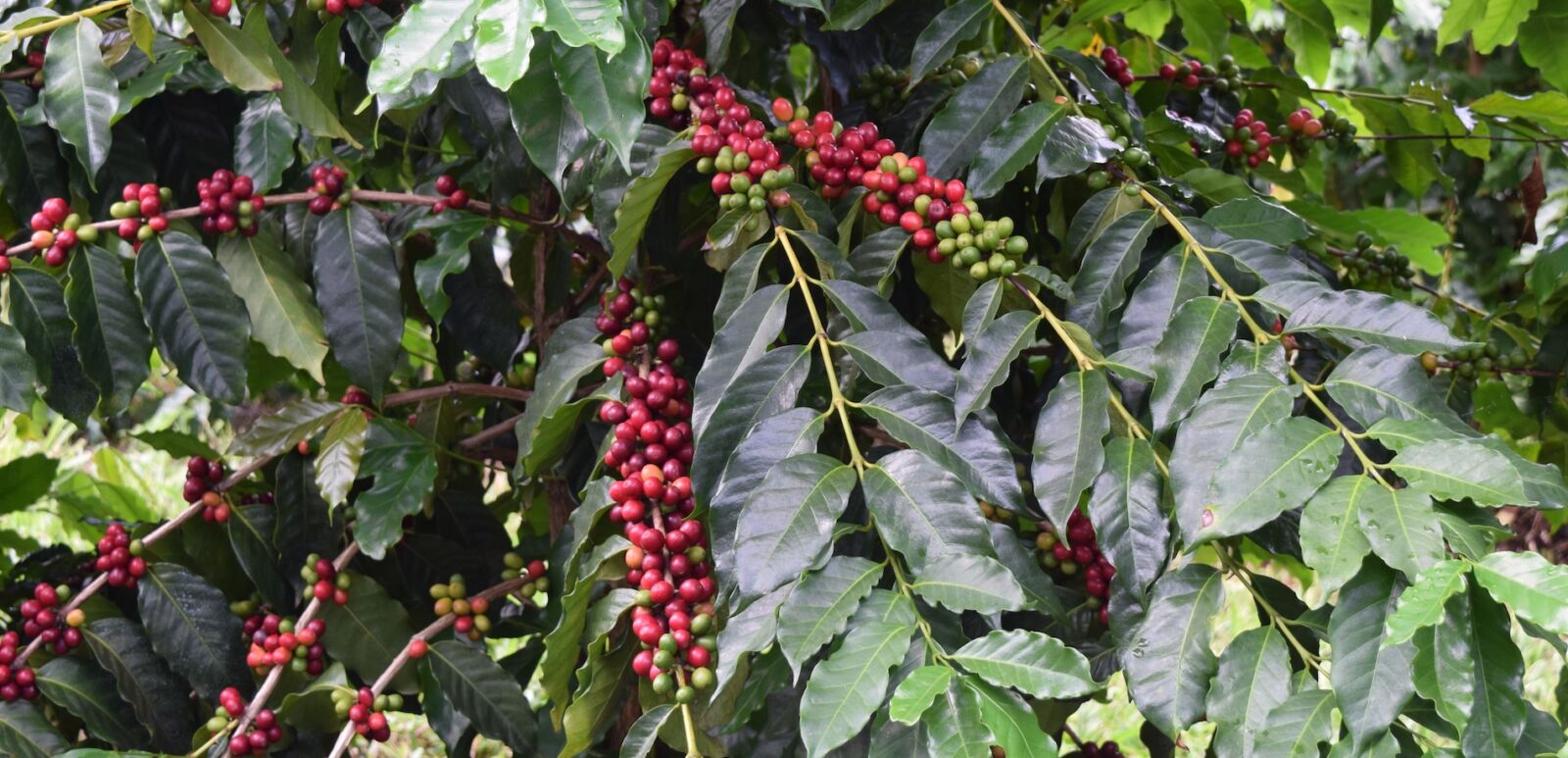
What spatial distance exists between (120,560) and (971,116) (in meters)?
0.89

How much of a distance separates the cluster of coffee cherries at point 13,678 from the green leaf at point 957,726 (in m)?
0.88

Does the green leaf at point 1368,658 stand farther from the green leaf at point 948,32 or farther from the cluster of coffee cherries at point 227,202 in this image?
the cluster of coffee cherries at point 227,202

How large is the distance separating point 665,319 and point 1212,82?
0.69m

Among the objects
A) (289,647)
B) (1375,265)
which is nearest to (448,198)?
(289,647)

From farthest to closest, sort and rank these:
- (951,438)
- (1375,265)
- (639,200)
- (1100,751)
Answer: (1375,265), (1100,751), (639,200), (951,438)

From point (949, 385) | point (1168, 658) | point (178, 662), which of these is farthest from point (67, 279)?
point (1168, 658)

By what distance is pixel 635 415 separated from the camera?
96cm

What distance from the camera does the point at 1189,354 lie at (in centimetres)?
78

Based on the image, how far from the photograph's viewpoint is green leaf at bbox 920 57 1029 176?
1015 mm

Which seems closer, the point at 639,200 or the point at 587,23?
the point at 587,23

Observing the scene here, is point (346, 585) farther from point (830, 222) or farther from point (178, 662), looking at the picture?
point (830, 222)

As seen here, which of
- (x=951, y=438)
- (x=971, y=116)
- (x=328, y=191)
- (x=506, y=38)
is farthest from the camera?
(x=328, y=191)

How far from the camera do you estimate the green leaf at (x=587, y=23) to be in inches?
27.9

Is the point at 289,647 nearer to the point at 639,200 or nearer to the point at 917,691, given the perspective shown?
the point at 639,200
